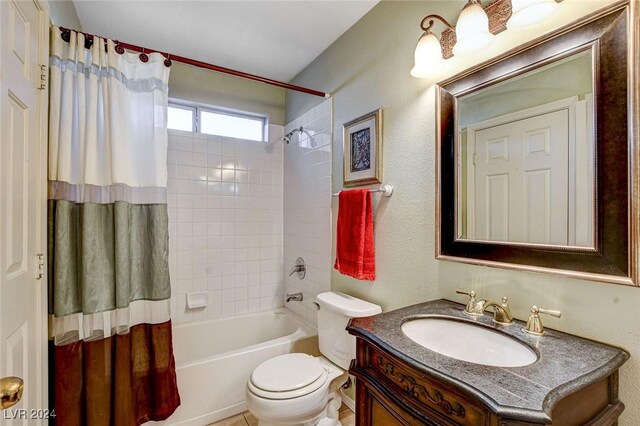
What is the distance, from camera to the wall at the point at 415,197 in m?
0.85

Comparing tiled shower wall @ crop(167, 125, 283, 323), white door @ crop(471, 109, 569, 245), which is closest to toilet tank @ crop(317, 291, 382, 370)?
→ white door @ crop(471, 109, 569, 245)

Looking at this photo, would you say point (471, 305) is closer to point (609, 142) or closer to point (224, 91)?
point (609, 142)

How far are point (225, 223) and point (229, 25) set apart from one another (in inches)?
58.5

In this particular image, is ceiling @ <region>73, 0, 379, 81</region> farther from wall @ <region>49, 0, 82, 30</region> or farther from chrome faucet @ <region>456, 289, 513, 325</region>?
chrome faucet @ <region>456, 289, 513, 325</region>

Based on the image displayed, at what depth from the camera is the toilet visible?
1.35m

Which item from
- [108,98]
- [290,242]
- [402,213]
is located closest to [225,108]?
[108,98]

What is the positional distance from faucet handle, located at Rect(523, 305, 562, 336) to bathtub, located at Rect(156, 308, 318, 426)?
146cm

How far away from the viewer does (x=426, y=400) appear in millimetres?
761

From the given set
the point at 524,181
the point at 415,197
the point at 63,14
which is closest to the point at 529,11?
the point at 524,181

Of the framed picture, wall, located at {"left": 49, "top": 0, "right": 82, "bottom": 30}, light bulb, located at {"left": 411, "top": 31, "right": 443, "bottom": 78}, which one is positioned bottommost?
the framed picture

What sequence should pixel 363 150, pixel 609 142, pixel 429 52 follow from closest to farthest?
pixel 609 142 < pixel 429 52 < pixel 363 150

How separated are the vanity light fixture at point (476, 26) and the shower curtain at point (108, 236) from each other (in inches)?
56.9

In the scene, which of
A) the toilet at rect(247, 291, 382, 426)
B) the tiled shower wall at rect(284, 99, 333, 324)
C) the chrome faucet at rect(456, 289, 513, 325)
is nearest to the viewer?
the chrome faucet at rect(456, 289, 513, 325)

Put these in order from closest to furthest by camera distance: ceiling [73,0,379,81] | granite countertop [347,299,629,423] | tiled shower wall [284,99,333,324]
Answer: granite countertop [347,299,629,423] → ceiling [73,0,379,81] → tiled shower wall [284,99,333,324]
